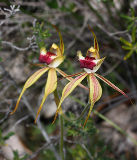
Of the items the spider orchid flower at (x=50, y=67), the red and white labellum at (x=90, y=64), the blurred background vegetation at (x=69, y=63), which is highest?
the red and white labellum at (x=90, y=64)

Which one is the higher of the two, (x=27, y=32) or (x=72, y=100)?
(x=27, y=32)

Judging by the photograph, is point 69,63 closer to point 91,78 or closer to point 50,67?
point 50,67

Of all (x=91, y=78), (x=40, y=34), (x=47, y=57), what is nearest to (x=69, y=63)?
(x=40, y=34)

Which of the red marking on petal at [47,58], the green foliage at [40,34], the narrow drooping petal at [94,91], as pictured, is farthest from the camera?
the green foliage at [40,34]

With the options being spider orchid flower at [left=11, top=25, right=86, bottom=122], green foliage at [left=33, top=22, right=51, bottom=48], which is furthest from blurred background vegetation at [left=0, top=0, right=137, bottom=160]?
spider orchid flower at [left=11, top=25, right=86, bottom=122]

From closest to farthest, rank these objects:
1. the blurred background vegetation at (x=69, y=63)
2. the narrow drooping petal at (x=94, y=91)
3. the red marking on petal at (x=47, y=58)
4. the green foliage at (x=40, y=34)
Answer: the narrow drooping petal at (x=94, y=91) → the red marking on petal at (x=47, y=58) → the green foliage at (x=40, y=34) → the blurred background vegetation at (x=69, y=63)

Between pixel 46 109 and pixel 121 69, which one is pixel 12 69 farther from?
pixel 121 69

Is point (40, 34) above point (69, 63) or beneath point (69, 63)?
above

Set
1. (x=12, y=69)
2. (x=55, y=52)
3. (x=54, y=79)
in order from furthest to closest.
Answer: (x=12, y=69) → (x=55, y=52) → (x=54, y=79)

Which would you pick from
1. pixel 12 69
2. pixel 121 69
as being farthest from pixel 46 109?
pixel 121 69

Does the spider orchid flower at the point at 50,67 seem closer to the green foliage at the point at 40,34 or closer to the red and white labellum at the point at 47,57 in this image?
the red and white labellum at the point at 47,57

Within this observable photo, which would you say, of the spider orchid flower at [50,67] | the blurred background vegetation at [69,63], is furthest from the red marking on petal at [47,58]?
the blurred background vegetation at [69,63]
